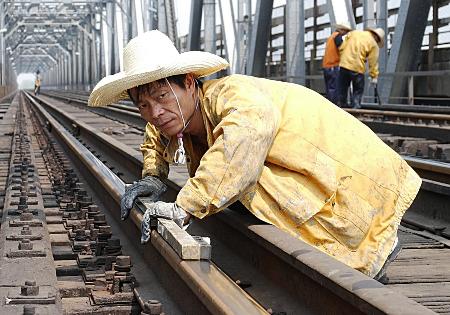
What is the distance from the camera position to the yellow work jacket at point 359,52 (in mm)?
12930

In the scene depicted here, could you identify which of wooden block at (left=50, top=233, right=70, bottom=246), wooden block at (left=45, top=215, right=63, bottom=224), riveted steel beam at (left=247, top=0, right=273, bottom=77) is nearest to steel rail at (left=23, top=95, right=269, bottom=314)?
wooden block at (left=50, top=233, right=70, bottom=246)

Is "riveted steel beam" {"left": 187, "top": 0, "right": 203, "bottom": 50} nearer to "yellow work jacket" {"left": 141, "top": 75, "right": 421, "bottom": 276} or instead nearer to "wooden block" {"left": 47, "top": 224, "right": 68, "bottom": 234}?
"wooden block" {"left": 47, "top": 224, "right": 68, "bottom": 234}

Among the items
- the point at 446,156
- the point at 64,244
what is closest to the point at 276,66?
the point at 446,156

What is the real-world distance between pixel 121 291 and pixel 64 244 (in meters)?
1.05

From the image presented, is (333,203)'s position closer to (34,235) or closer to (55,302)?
(55,302)

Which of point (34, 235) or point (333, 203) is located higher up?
point (333, 203)

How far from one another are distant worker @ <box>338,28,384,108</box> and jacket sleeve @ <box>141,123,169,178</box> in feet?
30.9

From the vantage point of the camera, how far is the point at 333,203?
315cm

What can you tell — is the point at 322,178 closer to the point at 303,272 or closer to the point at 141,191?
the point at 303,272

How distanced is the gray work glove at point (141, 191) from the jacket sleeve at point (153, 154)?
0.04 metres

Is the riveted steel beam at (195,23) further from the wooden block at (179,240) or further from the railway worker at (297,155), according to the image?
the wooden block at (179,240)

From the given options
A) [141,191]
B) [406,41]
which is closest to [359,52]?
[406,41]

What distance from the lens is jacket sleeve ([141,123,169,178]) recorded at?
12.4 feet

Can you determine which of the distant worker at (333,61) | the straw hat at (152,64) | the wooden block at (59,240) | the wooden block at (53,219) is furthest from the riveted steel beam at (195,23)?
the straw hat at (152,64)
